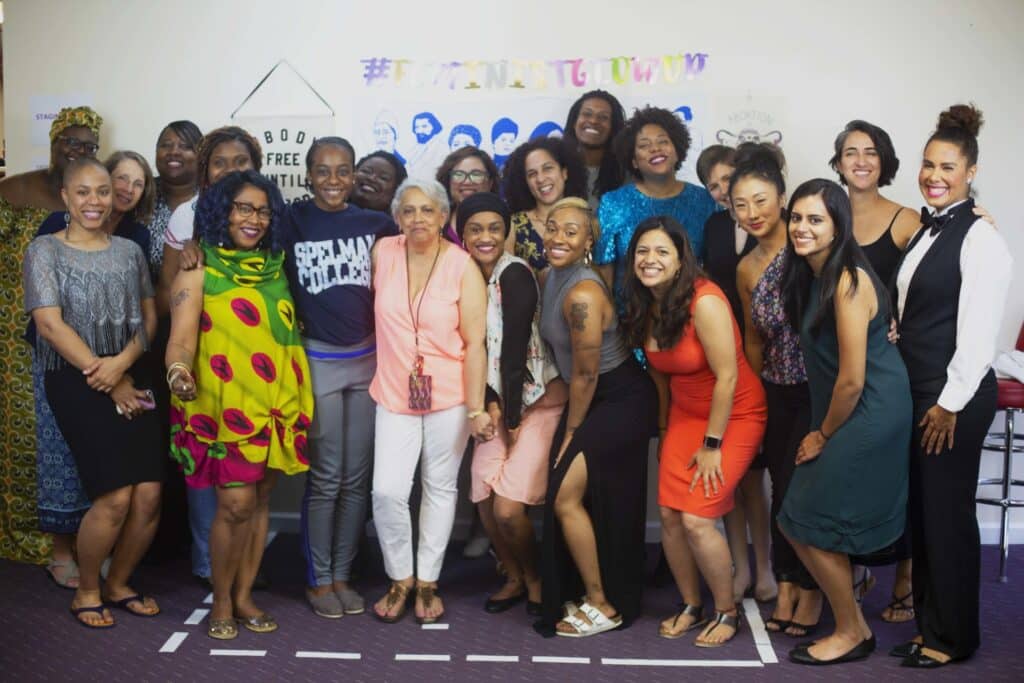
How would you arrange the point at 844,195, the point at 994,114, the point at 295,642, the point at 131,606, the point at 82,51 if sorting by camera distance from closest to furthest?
the point at 844,195, the point at 295,642, the point at 131,606, the point at 994,114, the point at 82,51

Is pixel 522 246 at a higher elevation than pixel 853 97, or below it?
below

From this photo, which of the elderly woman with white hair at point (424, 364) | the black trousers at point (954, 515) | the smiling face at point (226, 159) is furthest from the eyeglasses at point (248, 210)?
the black trousers at point (954, 515)

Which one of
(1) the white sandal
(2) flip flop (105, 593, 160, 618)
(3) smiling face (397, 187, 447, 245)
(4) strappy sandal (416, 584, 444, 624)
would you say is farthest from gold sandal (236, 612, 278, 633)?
(3) smiling face (397, 187, 447, 245)

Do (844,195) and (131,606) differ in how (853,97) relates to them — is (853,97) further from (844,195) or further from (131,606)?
(131,606)

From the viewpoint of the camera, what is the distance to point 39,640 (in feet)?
11.6

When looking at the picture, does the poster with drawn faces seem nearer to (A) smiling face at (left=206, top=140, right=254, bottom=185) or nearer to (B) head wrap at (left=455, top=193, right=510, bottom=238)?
(A) smiling face at (left=206, top=140, right=254, bottom=185)

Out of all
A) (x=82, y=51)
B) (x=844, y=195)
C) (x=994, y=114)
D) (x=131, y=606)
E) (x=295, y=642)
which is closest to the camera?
(x=844, y=195)

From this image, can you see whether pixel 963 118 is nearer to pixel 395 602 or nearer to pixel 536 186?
pixel 536 186

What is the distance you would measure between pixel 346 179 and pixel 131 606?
173 cm

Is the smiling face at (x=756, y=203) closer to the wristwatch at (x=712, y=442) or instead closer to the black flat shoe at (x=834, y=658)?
the wristwatch at (x=712, y=442)

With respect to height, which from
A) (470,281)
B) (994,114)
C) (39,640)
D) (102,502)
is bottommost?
(39,640)

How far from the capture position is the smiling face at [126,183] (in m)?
3.97

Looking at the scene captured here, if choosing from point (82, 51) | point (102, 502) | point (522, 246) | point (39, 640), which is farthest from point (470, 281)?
point (82, 51)

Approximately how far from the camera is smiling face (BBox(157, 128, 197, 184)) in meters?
4.21
